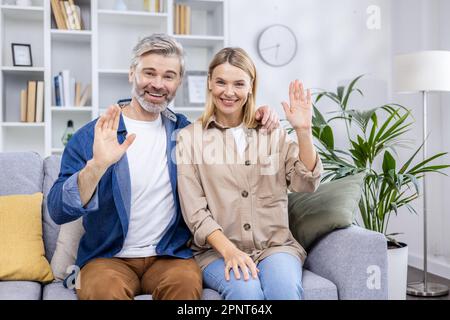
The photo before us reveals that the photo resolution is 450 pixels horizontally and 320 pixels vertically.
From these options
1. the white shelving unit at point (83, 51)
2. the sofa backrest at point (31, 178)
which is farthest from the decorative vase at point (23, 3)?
the sofa backrest at point (31, 178)

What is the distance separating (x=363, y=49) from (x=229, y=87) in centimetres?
261

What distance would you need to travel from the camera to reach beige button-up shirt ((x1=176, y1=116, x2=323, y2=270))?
1.76 meters

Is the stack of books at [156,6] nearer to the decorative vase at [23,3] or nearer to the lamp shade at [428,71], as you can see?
the decorative vase at [23,3]

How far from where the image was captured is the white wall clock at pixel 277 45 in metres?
3.94

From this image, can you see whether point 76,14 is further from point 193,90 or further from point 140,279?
point 140,279

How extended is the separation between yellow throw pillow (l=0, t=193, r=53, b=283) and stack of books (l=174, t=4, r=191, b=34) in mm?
1995

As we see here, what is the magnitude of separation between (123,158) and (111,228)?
22cm

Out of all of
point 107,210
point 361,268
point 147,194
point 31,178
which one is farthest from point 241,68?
point 31,178

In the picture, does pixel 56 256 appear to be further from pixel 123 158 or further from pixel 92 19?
pixel 92 19

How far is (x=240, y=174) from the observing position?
1.81 m

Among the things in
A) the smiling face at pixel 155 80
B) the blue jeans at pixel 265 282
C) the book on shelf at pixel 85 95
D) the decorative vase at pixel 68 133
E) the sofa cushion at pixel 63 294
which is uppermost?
the book on shelf at pixel 85 95

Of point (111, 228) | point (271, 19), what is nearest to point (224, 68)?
point (111, 228)

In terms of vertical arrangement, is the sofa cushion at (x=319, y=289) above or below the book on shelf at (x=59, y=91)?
below

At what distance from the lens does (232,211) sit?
1.79m
